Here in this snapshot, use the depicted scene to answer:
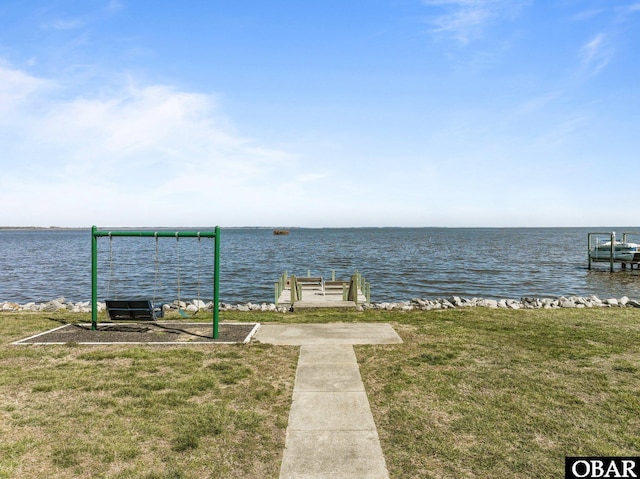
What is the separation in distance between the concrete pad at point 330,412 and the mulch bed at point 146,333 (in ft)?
12.1

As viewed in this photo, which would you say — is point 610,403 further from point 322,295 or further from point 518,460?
point 322,295

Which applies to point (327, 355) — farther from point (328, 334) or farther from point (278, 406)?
point (278, 406)

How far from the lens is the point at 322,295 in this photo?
21.6m

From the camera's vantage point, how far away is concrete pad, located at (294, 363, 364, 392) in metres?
6.82

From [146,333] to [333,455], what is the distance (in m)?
7.26

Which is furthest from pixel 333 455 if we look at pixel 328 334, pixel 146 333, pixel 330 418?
pixel 146 333

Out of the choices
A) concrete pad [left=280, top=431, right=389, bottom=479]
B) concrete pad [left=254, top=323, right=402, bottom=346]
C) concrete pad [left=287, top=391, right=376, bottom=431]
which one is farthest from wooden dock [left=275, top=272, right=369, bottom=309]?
concrete pad [left=280, top=431, right=389, bottom=479]

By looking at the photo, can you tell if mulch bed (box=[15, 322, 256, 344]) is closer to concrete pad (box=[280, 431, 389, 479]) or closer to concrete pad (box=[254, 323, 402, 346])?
concrete pad (box=[254, 323, 402, 346])

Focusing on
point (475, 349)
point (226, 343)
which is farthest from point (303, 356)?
point (475, 349)

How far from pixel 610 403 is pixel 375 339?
471 centimetres

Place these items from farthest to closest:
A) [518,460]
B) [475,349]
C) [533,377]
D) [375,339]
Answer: [375,339] < [475,349] < [533,377] < [518,460]

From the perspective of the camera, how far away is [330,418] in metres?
5.71

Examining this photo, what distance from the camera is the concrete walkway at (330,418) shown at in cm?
457

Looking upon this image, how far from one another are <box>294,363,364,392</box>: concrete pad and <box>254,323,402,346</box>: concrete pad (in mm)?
1718
